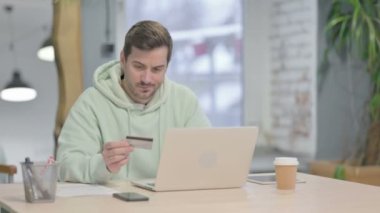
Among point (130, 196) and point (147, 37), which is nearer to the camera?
point (130, 196)

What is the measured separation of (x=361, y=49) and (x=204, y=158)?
2723 mm

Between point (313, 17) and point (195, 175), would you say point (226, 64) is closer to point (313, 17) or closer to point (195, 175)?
point (313, 17)

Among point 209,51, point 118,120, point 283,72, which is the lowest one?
point 118,120

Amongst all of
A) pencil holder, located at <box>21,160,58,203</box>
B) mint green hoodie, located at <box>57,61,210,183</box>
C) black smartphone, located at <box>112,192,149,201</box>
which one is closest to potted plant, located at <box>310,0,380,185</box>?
mint green hoodie, located at <box>57,61,210,183</box>

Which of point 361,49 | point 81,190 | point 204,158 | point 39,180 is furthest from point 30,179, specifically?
point 361,49

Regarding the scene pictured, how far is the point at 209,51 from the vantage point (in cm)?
450

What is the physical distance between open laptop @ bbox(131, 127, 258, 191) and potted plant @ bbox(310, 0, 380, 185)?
86.1 inches

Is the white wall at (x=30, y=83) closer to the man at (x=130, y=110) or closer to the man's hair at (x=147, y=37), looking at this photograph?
the man at (x=130, y=110)

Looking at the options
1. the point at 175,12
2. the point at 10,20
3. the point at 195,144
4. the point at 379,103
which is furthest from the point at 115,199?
the point at 379,103

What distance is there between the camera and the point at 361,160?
180 inches

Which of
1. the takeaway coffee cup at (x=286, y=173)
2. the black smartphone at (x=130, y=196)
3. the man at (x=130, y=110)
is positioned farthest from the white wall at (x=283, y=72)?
the black smartphone at (x=130, y=196)

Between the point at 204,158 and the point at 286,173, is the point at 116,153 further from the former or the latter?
the point at 286,173

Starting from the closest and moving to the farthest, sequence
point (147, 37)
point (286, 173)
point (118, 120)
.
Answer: point (286, 173) → point (147, 37) → point (118, 120)

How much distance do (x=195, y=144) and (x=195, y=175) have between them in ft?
0.41
